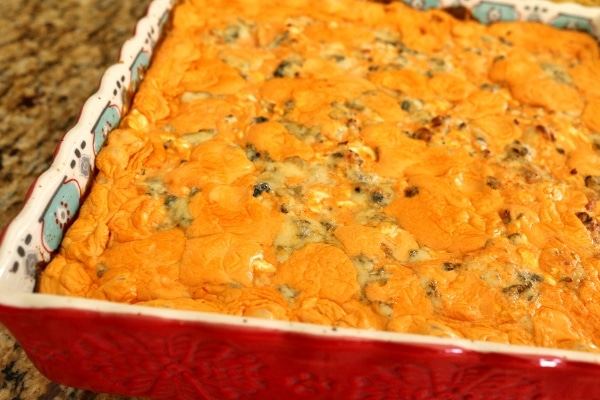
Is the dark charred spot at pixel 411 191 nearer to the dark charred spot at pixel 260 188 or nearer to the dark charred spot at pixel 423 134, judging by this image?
the dark charred spot at pixel 423 134

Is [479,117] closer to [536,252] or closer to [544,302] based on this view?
[536,252]

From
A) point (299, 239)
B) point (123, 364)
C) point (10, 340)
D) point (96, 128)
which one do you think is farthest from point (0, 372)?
point (299, 239)

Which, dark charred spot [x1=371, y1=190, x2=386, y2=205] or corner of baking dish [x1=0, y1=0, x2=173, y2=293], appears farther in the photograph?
dark charred spot [x1=371, y1=190, x2=386, y2=205]

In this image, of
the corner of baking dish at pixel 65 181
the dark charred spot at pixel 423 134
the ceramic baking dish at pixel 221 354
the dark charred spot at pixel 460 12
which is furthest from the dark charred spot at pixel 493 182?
the corner of baking dish at pixel 65 181

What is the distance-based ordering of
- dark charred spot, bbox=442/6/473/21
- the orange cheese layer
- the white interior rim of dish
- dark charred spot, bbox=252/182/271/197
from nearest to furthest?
1. the white interior rim of dish
2. the orange cheese layer
3. dark charred spot, bbox=252/182/271/197
4. dark charred spot, bbox=442/6/473/21

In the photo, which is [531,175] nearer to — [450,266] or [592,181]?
[592,181]

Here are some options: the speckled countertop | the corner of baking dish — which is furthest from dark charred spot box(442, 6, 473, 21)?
the speckled countertop

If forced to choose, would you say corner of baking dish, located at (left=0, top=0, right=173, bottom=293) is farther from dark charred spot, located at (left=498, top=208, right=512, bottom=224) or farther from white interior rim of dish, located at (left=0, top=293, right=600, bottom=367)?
dark charred spot, located at (left=498, top=208, right=512, bottom=224)
